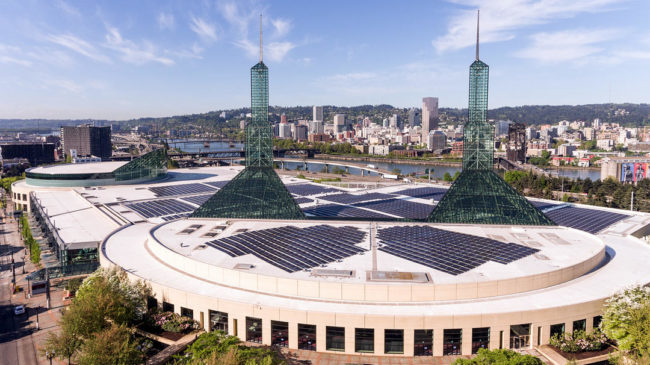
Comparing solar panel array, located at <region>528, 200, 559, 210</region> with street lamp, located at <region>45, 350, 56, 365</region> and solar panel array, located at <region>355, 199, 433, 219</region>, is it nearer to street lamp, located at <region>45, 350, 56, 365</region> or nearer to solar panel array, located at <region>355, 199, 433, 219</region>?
solar panel array, located at <region>355, 199, 433, 219</region>

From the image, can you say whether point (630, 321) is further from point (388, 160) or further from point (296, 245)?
point (388, 160)

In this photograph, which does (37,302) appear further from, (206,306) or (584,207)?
(584,207)

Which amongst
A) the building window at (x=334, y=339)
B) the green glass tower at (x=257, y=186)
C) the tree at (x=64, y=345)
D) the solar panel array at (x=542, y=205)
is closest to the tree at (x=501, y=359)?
the building window at (x=334, y=339)

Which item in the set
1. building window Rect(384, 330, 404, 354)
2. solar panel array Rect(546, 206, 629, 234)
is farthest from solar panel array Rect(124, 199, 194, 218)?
solar panel array Rect(546, 206, 629, 234)

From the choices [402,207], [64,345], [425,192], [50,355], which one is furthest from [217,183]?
[64,345]

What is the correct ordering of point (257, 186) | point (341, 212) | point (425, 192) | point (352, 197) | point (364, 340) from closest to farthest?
point (364, 340), point (257, 186), point (341, 212), point (352, 197), point (425, 192)

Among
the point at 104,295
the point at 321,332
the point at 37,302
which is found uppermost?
the point at 104,295

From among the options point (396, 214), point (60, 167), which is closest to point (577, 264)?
point (396, 214)
